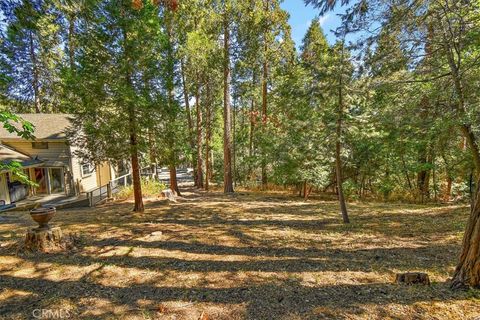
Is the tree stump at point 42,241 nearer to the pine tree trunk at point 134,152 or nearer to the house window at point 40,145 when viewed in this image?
the pine tree trunk at point 134,152

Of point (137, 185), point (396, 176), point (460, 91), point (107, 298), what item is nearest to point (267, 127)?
point (396, 176)

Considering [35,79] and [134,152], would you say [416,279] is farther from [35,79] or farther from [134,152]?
[35,79]

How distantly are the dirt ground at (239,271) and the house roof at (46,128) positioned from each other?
8360 mm

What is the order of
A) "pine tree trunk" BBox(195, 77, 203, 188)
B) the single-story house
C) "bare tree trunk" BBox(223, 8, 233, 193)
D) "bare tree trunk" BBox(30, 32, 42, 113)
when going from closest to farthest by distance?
"bare tree trunk" BBox(223, 8, 233, 193), the single-story house, "bare tree trunk" BBox(30, 32, 42, 113), "pine tree trunk" BBox(195, 77, 203, 188)

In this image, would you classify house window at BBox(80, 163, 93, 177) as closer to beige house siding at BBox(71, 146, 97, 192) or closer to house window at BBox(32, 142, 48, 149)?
beige house siding at BBox(71, 146, 97, 192)

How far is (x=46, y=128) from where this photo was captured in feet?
50.2

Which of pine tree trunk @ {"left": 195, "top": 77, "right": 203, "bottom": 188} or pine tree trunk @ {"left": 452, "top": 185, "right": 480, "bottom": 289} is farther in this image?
pine tree trunk @ {"left": 195, "top": 77, "right": 203, "bottom": 188}

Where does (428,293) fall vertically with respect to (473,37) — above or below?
below

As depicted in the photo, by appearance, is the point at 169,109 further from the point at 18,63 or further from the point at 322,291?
the point at 18,63

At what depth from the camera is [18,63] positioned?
18062 millimetres

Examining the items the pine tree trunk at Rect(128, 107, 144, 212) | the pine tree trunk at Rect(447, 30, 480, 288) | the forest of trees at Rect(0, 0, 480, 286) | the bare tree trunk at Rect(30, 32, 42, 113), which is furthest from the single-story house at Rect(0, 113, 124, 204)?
the pine tree trunk at Rect(447, 30, 480, 288)

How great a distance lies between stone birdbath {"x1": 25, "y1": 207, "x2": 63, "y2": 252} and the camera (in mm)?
5324

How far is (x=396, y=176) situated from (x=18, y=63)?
26.2 meters

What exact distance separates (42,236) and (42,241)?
0.10 meters
